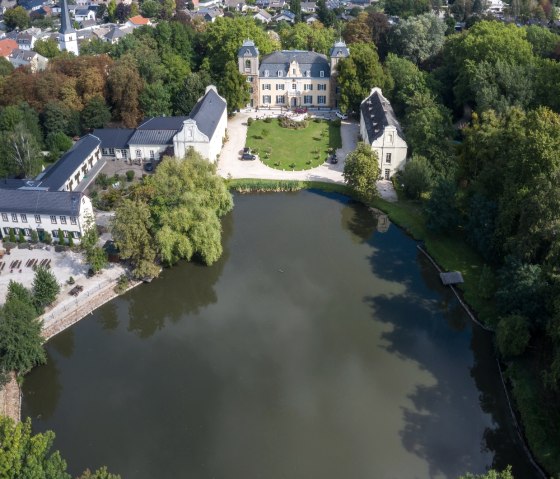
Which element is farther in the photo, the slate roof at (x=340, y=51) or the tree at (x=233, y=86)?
the slate roof at (x=340, y=51)

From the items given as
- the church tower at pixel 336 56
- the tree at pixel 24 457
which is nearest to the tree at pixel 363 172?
the church tower at pixel 336 56

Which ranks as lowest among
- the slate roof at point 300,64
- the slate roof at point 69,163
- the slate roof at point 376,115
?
the slate roof at point 69,163

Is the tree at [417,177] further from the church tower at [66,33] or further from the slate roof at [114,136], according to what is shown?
the church tower at [66,33]

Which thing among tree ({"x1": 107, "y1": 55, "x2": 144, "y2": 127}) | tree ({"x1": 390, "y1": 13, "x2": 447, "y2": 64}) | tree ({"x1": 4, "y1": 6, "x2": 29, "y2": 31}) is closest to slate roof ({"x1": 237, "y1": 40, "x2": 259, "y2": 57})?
tree ({"x1": 107, "y1": 55, "x2": 144, "y2": 127})

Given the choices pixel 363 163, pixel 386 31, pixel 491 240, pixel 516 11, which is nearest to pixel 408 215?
pixel 363 163

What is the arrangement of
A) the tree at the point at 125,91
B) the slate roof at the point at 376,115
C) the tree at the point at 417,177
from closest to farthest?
the tree at the point at 417,177 → the slate roof at the point at 376,115 → the tree at the point at 125,91

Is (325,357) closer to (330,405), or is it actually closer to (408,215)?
(330,405)
